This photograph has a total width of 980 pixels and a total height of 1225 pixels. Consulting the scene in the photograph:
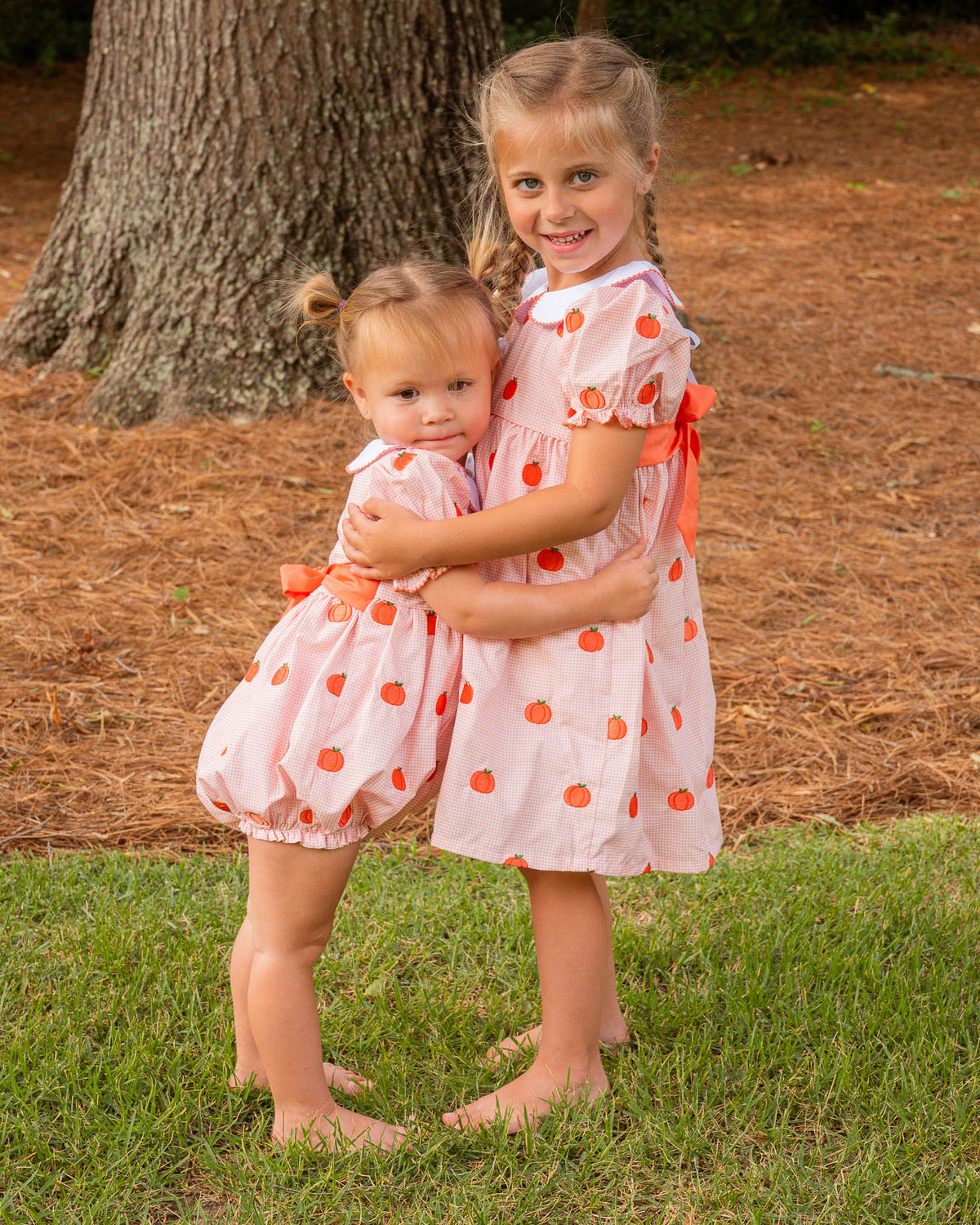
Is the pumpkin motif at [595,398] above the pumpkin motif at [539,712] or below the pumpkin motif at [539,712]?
above

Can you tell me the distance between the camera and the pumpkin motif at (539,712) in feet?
6.23

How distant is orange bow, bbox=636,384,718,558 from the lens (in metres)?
1.91

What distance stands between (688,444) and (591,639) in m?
0.37

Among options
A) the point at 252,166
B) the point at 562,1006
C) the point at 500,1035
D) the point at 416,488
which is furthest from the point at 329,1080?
the point at 252,166

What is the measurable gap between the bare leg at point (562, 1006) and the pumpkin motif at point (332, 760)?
0.39m

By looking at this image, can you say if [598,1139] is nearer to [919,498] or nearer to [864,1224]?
[864,1224]

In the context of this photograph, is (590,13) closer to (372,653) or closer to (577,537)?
(577,537)

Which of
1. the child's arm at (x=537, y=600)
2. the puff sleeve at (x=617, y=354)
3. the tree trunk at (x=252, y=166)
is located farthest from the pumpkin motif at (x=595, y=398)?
the tree trunk at (x=252, y=166)

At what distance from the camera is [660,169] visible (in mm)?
1994

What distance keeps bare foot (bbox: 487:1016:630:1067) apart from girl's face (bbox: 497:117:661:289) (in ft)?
4.34

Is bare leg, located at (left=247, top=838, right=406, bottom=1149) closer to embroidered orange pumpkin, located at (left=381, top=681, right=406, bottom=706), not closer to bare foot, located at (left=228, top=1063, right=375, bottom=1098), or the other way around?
bare foot, located at (left=228, top=1063, right=375, bottom=1098)

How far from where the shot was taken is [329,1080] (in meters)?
2.15

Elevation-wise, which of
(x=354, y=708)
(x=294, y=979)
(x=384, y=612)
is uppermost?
(x=384, y=612)

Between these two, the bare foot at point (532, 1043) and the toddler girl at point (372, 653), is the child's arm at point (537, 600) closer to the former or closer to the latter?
the toddler girl at point (372, 653)
